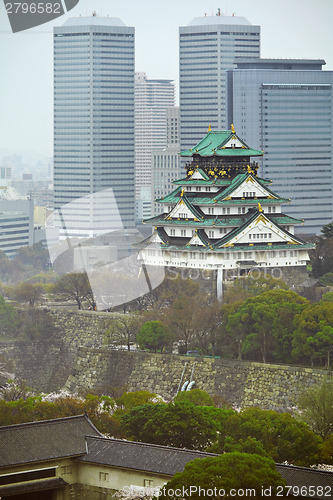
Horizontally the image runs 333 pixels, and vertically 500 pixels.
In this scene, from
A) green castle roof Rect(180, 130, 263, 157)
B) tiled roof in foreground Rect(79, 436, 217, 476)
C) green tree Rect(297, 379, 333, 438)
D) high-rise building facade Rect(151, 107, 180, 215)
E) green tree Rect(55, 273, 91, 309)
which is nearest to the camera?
tiled roof in foreground Rect(79, 436, 217, 476)

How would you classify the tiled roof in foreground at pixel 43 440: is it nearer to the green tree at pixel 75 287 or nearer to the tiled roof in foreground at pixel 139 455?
the tiled roof in foreground at pixel 139 455

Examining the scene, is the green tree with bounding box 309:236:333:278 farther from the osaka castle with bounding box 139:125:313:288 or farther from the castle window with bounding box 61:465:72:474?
the castle window with bounding box 61:465:72:474

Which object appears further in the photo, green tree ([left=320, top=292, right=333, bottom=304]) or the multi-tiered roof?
the multi-tiered roof

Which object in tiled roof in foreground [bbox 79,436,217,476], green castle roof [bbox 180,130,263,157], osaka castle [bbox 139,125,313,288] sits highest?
green castle roof [bbox 180,130,263,157]

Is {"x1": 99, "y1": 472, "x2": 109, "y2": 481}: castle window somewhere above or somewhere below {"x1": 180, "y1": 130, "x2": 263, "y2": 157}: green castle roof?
below

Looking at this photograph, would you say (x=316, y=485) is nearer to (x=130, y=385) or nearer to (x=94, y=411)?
(x=94, y=411)

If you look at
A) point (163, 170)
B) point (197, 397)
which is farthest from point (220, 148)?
point (163, 170)

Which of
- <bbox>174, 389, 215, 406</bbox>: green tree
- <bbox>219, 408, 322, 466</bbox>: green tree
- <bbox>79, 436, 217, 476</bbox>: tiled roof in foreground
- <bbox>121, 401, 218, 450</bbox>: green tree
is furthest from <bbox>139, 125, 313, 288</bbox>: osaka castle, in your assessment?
<bbox>79, 436, 217, 476</bbox>: tiled roof in foreground

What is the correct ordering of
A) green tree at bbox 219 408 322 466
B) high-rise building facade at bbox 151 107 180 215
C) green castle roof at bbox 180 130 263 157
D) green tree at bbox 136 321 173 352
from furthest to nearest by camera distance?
high-rise building facade at bbox 151 107 180 215
green castle roof at bbox 180 130 263 157
green tree at bbox 136 321 173 352
green tree at bbox 219 408 322 466
